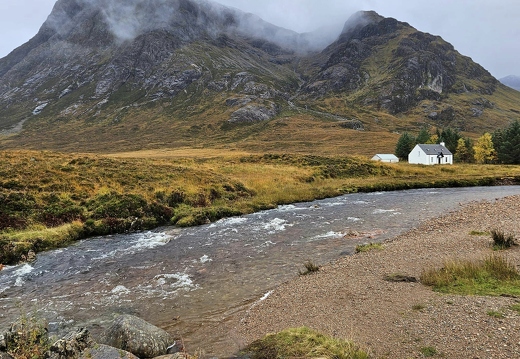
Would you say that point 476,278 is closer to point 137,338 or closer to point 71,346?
point 137,338

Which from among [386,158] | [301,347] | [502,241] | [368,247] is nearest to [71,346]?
[301,347]

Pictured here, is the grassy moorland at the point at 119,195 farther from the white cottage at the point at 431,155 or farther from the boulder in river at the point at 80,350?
the white cottage at the point at 431,155

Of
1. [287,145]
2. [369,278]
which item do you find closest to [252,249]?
[369,278]

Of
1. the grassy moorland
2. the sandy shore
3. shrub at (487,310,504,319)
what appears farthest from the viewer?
the grassy moorland

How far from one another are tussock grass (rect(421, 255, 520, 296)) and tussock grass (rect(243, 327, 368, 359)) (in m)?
6.02

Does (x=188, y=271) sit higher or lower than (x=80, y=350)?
lower

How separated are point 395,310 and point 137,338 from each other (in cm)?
879

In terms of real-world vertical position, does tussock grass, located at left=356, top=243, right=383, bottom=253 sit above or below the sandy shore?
below

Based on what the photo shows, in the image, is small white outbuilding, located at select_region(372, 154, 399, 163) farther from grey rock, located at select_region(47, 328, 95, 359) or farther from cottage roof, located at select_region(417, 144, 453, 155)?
grey rock, located at select_region(47, 328, 95, 359)

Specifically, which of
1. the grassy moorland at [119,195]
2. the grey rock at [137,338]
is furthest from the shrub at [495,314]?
the grassy moorland at [119,195]

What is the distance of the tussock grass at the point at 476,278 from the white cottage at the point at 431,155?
9284cm

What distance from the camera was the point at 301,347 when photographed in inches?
367

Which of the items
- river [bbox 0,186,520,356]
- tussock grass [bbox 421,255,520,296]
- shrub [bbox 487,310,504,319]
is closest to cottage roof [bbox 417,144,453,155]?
river [bbox 0,186,520,356]

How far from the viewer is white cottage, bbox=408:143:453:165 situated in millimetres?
98938
